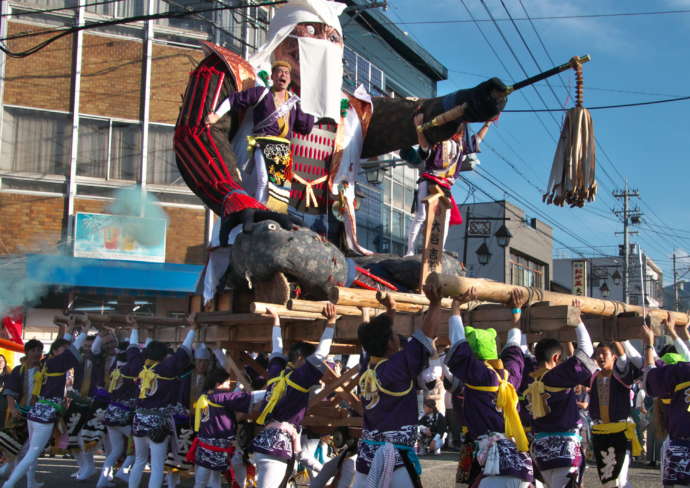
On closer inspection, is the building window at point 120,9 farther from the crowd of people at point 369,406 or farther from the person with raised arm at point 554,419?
the person with raised arm at point 554,419

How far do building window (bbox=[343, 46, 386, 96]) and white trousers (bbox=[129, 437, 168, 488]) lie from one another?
13.9m

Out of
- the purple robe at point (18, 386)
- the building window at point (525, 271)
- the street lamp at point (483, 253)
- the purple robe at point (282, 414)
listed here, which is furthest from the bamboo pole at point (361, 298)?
the building window at point (525, 271)

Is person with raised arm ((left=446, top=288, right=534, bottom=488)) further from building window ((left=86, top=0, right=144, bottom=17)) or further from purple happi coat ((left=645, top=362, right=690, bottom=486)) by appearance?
building window ((left=86, top=0, right=144, bottom=17))

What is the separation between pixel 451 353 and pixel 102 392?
7090 millimetres

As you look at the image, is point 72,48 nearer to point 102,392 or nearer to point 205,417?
point 102,392

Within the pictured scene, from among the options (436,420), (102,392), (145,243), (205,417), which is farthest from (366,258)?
(145,243)

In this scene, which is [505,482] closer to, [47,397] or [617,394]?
[617,394]

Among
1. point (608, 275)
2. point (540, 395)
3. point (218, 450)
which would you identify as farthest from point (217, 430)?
point (608, 275)

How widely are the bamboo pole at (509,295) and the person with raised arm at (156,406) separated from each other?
171 inches

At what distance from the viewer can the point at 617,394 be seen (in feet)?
23.5

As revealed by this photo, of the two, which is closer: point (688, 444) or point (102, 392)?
point (688, 444)

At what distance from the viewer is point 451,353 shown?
4953mm

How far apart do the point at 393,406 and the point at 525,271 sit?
25.8 m

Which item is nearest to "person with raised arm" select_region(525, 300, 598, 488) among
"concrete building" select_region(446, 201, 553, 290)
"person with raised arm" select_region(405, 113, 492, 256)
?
"person with raised arm" select_region(405, 113, 492, 256)
